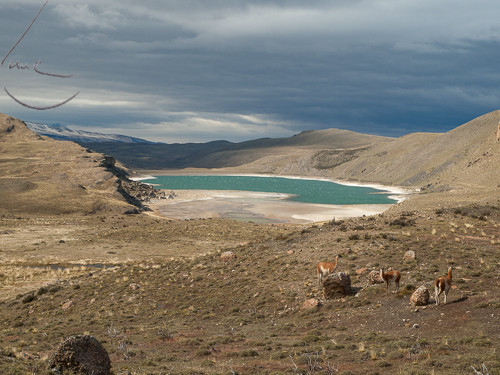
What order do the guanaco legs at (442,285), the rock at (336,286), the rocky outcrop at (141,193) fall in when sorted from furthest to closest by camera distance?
the rocky outcrop at (141,193) < the rock at (336,286) < the guanaco legs at (442,285)

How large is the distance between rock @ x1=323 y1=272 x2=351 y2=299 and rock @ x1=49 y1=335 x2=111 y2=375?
36.3ft

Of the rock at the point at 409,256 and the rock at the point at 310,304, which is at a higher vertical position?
the rock at the point at 409,256

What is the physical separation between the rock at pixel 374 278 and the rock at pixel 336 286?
A: 4.62 ft

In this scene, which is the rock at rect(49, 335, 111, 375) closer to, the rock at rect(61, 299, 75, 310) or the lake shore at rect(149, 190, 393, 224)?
the rock at rect(61, 299, 75, 310)

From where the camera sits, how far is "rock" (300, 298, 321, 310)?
2056cm

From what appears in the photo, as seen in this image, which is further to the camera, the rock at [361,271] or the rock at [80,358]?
the rock at [361,271]

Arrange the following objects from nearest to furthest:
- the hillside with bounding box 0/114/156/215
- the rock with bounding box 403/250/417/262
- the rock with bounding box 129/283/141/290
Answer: the rock with bounding box 403/250/417/262
the rock with bounding box 129/283/141/290
the hillside with bounding box 0/114/156/215

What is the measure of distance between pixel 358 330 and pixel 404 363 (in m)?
4.29

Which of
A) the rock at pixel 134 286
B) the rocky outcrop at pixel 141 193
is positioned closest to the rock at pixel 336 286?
the rock at pixel 134 286

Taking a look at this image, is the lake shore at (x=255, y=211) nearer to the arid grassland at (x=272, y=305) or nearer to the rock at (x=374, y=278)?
the arid grassland at (x=272, y=305)

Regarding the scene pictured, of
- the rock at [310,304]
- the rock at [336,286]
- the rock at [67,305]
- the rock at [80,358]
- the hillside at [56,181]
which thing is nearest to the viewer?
the rock at [80,358]

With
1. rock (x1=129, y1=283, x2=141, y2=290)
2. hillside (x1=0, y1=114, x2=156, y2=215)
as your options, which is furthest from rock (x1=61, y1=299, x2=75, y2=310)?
hillside (x1=0, y1=114, x2=156, y2=215)

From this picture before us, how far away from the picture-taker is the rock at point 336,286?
2072 cm

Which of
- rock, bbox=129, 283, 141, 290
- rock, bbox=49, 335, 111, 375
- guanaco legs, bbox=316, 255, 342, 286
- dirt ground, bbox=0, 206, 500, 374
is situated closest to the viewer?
rock, bbox=49, 335, 111, 375
